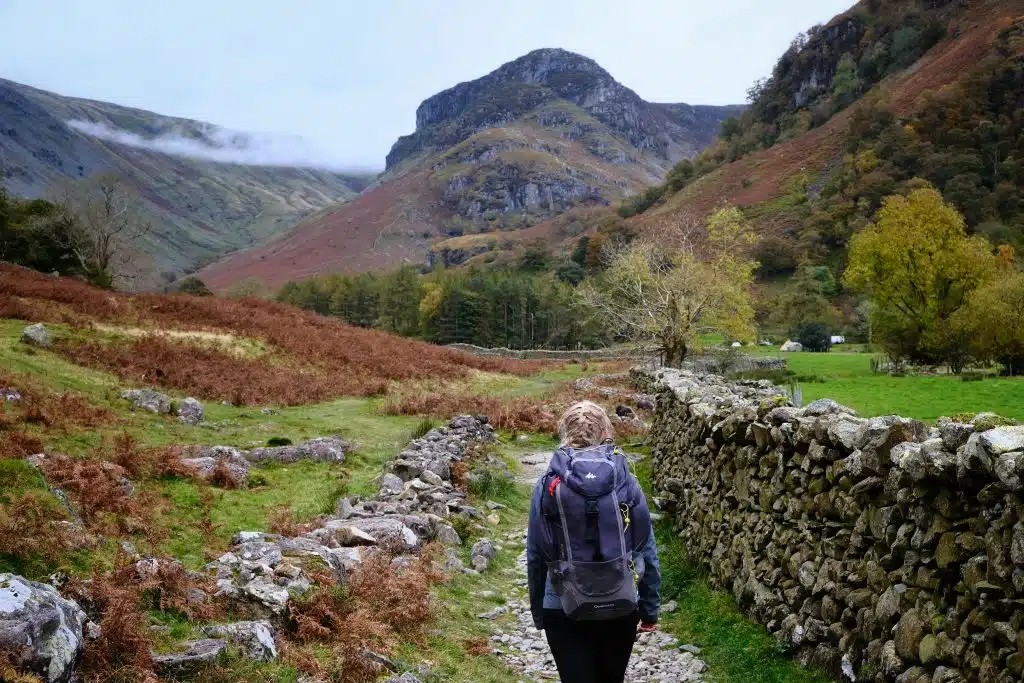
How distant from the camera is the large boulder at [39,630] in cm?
362

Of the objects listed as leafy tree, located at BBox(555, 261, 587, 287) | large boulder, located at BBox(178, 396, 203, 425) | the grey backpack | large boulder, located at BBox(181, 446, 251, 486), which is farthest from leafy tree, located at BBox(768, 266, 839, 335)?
the grey backpack

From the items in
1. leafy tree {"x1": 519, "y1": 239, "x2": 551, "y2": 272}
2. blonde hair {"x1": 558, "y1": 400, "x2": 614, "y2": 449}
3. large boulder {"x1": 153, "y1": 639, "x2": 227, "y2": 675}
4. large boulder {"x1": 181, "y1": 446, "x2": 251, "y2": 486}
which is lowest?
large boulder {"x1": 181, "y1": 446, "x2": 251, "y2": 486}

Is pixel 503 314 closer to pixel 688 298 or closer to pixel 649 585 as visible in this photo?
pixel 688 298

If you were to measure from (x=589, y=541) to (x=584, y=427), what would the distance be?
0.80 meters

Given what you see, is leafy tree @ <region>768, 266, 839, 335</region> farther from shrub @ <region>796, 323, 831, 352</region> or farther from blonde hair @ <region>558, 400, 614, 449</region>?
blonde hair @ <region>558, 400, 614, 449</region>

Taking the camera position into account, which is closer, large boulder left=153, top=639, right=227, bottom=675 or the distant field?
large boulder left=153, top=639, right=227, bottom=675

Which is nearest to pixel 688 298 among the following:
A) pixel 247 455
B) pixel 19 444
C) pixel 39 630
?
pixel 247 455

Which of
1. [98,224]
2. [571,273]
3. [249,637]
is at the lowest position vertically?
[249,637]

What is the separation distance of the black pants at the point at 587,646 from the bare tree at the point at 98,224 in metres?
46.0

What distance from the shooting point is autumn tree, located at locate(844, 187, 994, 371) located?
2994 centimetres

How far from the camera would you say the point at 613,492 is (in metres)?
3.61

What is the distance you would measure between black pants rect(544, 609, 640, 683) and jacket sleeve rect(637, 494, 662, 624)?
29 cm

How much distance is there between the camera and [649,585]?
4070 mm

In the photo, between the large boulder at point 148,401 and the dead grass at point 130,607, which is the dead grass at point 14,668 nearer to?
the dead grass at point 130,607
